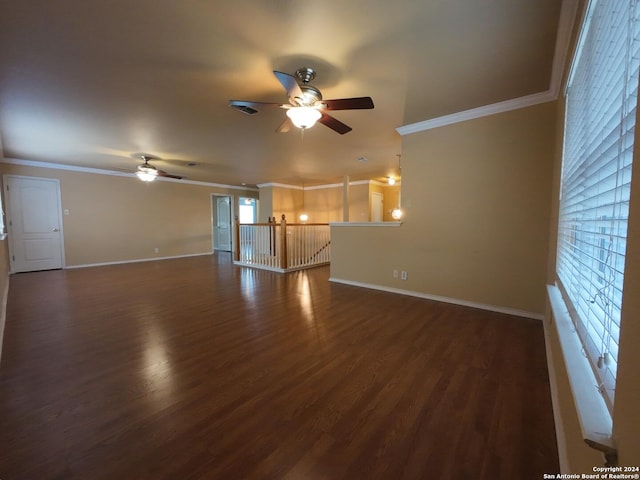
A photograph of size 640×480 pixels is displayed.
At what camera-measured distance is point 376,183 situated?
7.80 m

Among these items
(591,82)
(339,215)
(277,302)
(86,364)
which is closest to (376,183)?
(339,215)

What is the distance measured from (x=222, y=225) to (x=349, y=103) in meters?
7.98

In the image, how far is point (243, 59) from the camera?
211 centimetres

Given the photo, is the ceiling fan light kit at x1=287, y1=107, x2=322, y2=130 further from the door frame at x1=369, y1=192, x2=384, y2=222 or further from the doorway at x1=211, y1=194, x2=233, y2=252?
the doorway at x1=211, y1=194, x2=233, y2=252

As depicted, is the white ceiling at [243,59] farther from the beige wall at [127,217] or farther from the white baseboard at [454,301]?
the beige wall at [127,217]

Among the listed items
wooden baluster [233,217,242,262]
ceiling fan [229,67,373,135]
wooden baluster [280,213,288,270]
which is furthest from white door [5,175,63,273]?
ceiling fan [229,67,373,135]

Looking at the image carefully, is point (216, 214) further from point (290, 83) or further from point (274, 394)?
point (274, 394)

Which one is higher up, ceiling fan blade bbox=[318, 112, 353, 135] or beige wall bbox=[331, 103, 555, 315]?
ceiling fan blade bbox=[318, 112, 353, 135]

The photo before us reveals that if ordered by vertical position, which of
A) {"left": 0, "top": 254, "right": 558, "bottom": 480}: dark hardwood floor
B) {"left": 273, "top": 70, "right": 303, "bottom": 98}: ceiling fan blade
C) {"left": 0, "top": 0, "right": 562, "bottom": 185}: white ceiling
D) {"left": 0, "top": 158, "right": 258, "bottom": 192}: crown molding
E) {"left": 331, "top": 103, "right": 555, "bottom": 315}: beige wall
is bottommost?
{"left": 0, "top": 254, "right": 558, "bottom": 480}: dark hardwood floor

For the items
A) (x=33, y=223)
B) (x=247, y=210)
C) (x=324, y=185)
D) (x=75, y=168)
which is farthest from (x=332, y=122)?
(x=247, y=210)

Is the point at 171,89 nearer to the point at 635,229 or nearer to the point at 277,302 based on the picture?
the point at 277,302

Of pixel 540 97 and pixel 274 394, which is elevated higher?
pixel 540 97

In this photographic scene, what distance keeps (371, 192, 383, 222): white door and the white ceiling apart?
3.95 metres

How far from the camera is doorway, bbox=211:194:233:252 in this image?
29.8ft
